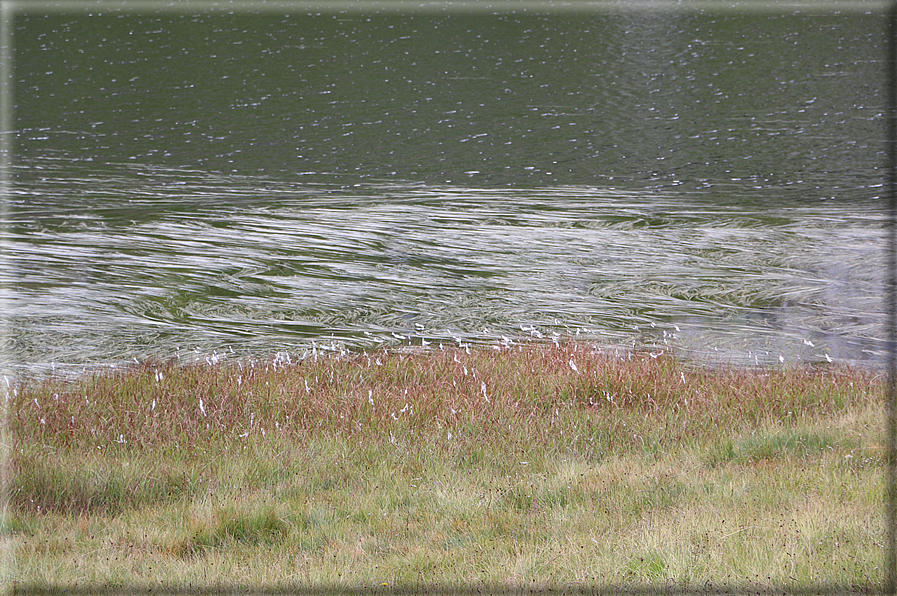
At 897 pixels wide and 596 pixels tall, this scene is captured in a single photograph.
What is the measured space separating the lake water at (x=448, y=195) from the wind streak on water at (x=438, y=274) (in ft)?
0.19

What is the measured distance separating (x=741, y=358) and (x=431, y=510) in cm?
538

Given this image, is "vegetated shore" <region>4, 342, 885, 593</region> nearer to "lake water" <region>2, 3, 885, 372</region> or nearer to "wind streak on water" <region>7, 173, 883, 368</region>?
"wind streak on water" <region>7, 173, 883, 368</region>

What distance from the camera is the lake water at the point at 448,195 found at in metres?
10.7

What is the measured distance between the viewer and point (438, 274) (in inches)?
505

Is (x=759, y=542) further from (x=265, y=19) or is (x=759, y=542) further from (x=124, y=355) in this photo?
(x=265, y=19)

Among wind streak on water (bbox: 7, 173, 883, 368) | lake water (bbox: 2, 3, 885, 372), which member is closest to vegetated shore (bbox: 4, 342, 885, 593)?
wind streak on water (bbox: 7, 173, 883, 368)

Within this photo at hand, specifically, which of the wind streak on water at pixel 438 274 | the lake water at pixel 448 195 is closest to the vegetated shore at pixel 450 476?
the wind streak on water at pixel 438 274

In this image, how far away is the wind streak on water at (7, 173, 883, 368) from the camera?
33.3 feet

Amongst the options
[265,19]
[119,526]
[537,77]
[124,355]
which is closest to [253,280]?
[124,355]

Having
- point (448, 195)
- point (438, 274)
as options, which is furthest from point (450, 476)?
point (448, 195)

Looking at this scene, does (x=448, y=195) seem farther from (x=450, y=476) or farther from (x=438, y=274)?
(x=450, y=476)

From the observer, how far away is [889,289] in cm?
1162

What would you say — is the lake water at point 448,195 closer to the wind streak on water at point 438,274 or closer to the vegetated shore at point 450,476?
the wind streak on water at point 438,274

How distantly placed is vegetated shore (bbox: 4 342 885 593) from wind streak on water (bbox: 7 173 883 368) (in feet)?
5.95
